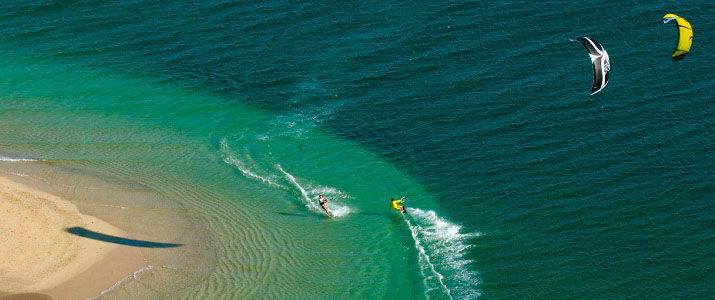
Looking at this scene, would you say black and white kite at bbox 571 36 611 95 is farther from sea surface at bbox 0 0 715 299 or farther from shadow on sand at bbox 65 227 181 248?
shadow on sand at bbox 65 227 181 248

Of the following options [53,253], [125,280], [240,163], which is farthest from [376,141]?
[53,253]

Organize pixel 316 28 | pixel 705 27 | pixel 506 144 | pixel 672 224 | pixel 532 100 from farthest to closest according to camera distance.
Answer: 1. pixel 316 28
2. pixel 705 27
3. pixel 532 100
4. pixel 506 144
5. pixel 672 224

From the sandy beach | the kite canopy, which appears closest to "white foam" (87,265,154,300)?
the sandy beach

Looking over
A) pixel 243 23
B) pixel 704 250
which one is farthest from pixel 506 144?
pixel 243 23

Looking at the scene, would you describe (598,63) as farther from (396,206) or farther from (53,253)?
(53,253)

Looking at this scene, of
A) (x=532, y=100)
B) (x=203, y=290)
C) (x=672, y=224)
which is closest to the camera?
(x=203, y=290)

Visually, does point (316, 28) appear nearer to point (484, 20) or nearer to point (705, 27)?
point (484, 20)
